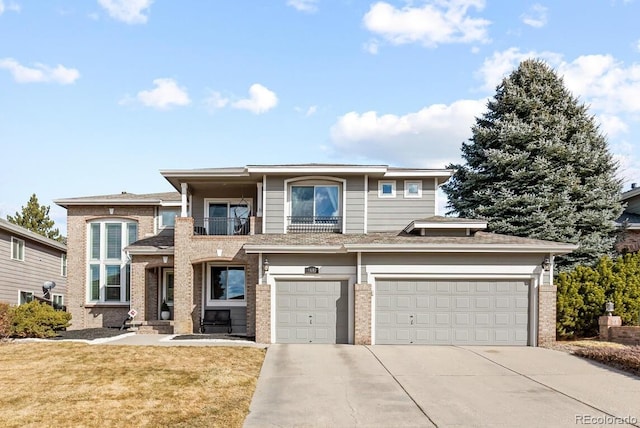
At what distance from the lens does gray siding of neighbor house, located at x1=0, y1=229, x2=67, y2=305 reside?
75.2ft

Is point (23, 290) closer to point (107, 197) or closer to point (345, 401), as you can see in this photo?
point (107, 197)

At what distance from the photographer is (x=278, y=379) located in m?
10.9

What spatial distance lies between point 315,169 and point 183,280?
240 inches

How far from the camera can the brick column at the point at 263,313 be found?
16.1 m

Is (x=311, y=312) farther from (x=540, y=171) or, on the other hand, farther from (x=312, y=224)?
(x=540, y=171)

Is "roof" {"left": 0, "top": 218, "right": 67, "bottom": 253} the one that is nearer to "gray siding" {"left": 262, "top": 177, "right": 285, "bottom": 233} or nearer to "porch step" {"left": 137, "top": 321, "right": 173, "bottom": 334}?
"porch step" {"left": 137, "top": 321, "right": 173, "bottom": 334}

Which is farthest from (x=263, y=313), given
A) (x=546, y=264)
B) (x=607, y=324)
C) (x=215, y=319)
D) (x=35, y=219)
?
(x=35, y=219)

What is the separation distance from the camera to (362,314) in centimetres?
1593

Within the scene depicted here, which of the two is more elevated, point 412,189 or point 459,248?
point 412,189

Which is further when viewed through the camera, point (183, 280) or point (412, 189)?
point (412, 189)

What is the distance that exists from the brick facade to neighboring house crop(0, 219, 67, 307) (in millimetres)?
16129

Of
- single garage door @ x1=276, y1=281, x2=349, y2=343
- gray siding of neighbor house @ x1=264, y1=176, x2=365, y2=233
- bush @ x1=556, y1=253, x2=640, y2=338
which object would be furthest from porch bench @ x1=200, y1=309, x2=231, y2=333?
bush @ x1=556, y1=253, x2=640, y2=338

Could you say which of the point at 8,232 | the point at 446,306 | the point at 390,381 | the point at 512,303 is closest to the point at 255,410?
the point at 390,381

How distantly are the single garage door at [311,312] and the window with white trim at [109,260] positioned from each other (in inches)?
351
